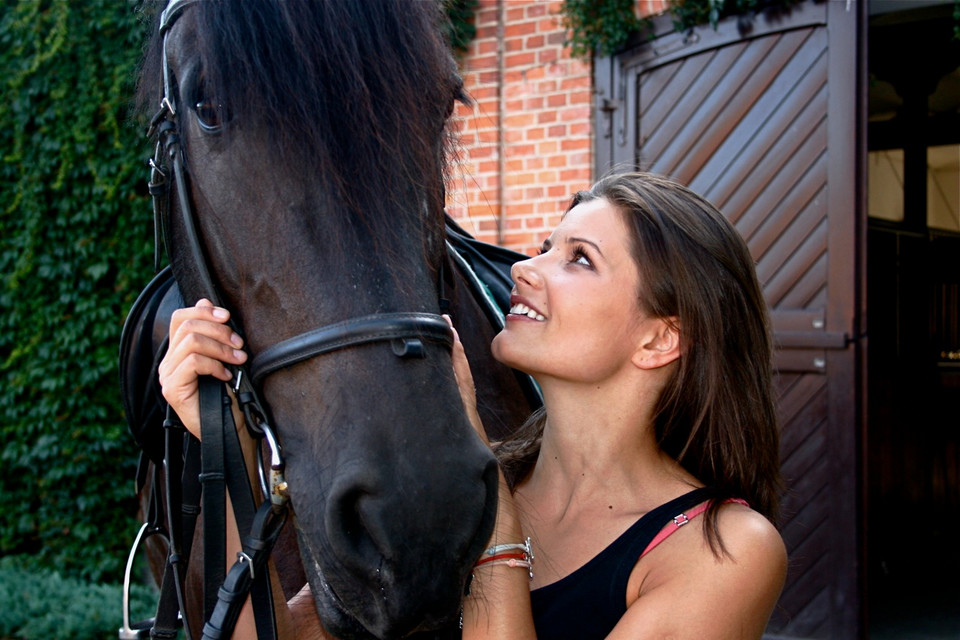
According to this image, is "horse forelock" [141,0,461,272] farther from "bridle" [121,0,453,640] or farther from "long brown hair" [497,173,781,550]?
"long brown hair" [497,173,781,550]

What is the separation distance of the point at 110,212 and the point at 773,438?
5149 mm

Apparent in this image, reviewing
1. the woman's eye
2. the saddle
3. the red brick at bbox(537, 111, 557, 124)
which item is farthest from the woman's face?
the red brick at bbox(537, 111, 557, 124)

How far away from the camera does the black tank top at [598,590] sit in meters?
Answer: 1.56

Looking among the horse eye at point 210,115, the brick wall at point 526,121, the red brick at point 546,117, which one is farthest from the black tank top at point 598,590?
the red brick at point 546,117

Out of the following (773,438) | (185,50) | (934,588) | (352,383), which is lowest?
(934,588)

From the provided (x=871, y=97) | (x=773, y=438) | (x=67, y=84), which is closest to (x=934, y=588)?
(x=871, y=97)

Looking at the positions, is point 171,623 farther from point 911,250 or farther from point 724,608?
point 911,250

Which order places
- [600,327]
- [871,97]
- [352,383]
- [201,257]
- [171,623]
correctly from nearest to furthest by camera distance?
[352,383]
[201,257]
[600,327]
[171,623]
[871,97]

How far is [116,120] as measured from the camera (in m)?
5.70

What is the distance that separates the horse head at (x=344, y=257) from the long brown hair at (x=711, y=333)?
0.44 metres

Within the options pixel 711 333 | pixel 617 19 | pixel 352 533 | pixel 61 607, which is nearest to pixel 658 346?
Result: pixel 711 333

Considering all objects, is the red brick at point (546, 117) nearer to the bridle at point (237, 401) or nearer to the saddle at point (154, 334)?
the saddle at point (154, 334)

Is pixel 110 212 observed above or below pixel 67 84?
below

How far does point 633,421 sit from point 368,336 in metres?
0.69
